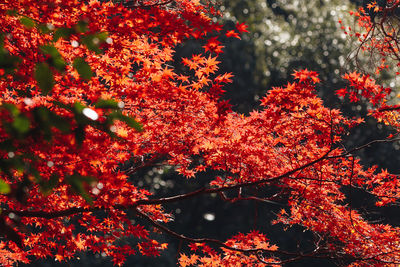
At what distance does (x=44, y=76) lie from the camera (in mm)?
931

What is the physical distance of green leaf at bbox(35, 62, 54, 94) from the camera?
3.01 feet

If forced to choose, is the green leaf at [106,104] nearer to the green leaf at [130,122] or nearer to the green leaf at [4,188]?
the green leaf at [130,122]

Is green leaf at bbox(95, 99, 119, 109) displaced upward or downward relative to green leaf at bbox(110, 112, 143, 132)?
upward

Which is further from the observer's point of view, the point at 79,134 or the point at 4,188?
the point at 79,134

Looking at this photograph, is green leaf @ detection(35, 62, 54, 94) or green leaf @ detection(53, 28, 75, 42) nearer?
green leaf @ detection(35, 62, 54, 94)

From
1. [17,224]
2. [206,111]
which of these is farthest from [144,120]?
[17,224]

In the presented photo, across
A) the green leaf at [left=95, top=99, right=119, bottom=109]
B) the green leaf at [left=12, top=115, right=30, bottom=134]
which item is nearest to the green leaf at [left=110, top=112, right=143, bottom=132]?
the green leaf at [left=95, top=99, right=119, bottom=109]

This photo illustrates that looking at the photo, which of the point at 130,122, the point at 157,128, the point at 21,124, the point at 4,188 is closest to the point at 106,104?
the point at 130,122

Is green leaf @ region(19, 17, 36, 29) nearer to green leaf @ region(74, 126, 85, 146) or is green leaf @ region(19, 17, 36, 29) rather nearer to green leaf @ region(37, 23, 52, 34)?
green leaf @ region(37, 23, 52, 34)

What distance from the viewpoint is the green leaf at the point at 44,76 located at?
92 centimetres

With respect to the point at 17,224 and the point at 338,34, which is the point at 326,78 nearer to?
the point at 338,34

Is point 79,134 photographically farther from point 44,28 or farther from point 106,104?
point 44,28

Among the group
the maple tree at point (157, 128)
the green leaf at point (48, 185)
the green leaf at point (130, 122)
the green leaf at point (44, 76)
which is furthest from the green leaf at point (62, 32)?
the maple tree at point (157, 128)

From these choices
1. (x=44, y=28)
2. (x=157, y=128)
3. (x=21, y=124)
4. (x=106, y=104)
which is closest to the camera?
(x=21, y=124)
